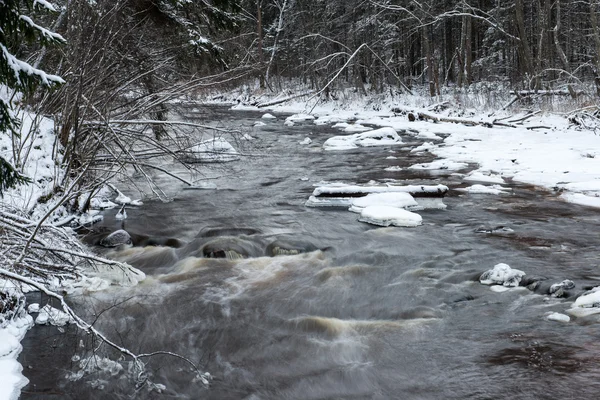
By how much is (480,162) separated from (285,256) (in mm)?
7731

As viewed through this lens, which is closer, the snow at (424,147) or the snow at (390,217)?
the snow at (390,217)

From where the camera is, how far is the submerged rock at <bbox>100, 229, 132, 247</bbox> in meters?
8.78

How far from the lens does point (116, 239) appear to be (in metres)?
8.87

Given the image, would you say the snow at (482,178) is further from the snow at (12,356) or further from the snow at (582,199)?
the snow at (12,356)

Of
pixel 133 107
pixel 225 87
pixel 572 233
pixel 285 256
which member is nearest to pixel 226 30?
pixel 225 87

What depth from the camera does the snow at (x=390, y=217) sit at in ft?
30.9

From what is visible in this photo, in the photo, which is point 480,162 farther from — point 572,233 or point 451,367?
point 451,367

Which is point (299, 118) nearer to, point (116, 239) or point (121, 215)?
point (121, 215)

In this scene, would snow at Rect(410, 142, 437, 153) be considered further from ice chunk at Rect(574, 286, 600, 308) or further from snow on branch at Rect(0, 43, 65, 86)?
snow on branch at Rect(0, 43, 65, 86)

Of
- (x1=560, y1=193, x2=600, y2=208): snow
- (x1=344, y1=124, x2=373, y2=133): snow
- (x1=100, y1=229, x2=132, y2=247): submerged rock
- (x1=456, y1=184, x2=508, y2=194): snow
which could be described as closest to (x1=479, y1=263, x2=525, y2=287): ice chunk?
(x1=560, y1=193, x2=600, y2=208): snow

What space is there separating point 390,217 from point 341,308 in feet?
11.1

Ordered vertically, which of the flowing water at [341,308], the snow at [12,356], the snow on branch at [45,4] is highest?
the snow on branch at [45,4]

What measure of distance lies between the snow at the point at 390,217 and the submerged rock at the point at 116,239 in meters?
3.78

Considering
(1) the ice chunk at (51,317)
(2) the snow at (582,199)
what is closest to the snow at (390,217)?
(2) the snow at (582,199)
